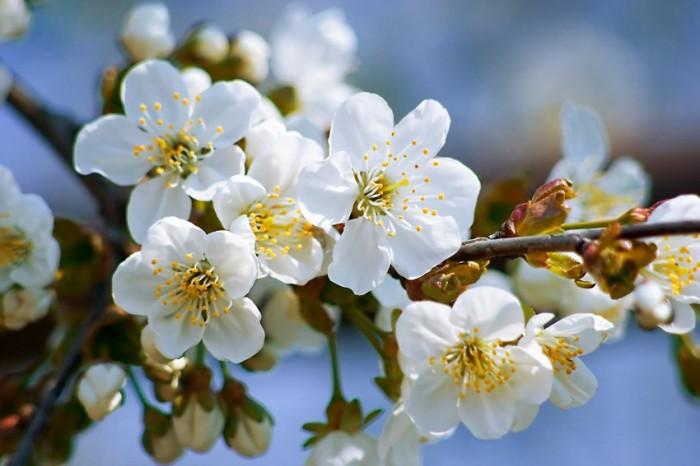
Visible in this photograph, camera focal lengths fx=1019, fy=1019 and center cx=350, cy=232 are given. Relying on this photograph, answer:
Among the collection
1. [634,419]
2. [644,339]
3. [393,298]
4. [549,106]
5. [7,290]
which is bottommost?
[634,419]

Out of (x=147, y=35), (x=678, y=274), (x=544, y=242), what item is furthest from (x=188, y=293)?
(x=147, y=35)

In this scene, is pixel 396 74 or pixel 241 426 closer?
pixel 241 426

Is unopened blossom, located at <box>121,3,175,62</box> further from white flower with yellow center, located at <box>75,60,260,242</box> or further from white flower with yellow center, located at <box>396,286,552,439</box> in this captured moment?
white flower with yellow center, located at <box>396,286,552,439</box>

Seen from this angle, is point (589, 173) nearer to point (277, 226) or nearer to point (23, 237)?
point (277, 226)

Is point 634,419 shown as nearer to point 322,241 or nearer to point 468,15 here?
point 468,15

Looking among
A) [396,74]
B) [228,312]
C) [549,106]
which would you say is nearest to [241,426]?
[228,312]

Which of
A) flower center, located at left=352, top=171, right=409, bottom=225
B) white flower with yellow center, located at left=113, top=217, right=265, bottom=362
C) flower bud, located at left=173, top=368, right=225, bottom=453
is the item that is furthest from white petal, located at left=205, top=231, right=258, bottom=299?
flower bud, located at left=173, top=368, right=225, bottom=453
